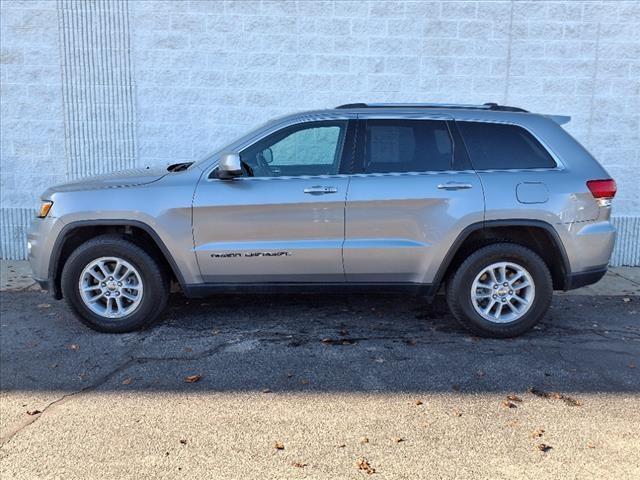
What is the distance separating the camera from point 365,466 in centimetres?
302

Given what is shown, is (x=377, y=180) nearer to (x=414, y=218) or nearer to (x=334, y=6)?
(x=414, y=218)

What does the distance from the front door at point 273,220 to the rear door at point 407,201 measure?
0.15 m

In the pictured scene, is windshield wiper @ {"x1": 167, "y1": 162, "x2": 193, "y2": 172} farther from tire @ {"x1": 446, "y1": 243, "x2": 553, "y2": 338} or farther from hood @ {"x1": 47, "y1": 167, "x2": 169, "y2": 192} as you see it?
tire @ {"x1": 446, "y1": 243, "x2": 553, "y2": 338}

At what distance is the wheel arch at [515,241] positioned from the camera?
→ 4.69 m

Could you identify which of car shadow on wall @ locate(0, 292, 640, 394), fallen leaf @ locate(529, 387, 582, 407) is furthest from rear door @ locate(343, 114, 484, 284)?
fallen leaf @ locate(529, 387, 582, 407)

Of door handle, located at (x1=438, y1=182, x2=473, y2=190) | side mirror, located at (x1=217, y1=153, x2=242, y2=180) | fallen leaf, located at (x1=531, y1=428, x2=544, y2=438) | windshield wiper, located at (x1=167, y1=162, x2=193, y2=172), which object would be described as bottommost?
fallen leaf, located at (x1=531, y1=428, x2=544, y2=438)

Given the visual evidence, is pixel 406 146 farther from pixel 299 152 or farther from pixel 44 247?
pixel 44 247

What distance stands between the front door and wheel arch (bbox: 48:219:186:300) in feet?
0.99

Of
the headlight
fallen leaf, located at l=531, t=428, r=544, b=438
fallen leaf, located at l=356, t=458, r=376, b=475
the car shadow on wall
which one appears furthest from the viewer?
the headlight

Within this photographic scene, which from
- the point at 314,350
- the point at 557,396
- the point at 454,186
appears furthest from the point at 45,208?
the point at 557,396

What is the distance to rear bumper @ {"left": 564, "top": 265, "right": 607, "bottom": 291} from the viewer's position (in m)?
4.76

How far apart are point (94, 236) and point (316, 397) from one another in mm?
2519

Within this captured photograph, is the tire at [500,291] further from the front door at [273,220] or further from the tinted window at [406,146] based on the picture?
the front door at [273,220]

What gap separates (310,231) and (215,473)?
2227 millimetres
